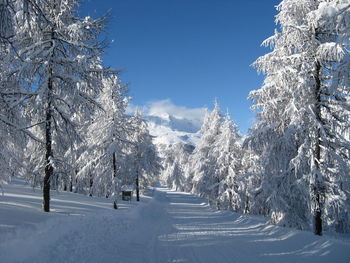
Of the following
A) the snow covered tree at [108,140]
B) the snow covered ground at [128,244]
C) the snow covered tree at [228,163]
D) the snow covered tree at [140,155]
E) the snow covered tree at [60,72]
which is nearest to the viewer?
the snow covered ground at [128,244]

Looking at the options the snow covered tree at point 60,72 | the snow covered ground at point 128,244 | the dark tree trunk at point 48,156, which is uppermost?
the snow covered tree at point 60,72

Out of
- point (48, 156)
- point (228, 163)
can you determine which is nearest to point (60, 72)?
point (48, 156)

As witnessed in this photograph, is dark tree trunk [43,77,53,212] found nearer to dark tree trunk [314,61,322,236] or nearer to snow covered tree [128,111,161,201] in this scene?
dark tree trunk [314,61,322,236]

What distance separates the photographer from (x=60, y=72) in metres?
12.3

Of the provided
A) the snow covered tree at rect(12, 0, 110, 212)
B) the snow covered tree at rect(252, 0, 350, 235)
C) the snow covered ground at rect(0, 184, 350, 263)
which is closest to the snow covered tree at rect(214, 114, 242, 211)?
the snow covered tree at rect(252, 0, 350, 235)

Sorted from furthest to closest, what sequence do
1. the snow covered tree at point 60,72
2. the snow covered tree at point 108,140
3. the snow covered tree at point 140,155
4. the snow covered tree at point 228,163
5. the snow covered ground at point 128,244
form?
1. the snow covered tree at point 140,155
2. the snow covered tree at point 228,163
3. the snow covered tree at point 108,140
4. the snow covered tree at point 60,72
5. the snow covered ground at point 128,244

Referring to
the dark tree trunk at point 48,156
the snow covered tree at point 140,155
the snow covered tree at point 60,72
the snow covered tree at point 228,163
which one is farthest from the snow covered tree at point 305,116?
the snow covered tree at point 140,155

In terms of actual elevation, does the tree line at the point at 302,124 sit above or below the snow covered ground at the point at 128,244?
above

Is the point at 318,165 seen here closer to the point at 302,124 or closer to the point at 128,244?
the point at 302,124

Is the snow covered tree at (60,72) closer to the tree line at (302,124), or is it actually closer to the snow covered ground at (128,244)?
the snow covered ground at (128,244)

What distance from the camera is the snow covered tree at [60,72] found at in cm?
1159

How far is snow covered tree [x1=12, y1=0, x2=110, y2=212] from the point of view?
1159cm

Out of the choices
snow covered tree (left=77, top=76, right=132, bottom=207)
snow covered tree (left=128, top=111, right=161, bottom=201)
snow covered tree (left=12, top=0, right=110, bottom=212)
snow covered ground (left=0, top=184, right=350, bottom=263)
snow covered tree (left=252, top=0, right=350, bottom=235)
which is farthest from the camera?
snow covered tree (left=128, top=111, right=161, bottom=201)

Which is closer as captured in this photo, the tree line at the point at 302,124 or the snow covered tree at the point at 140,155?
the tree line at the point at 302,124
